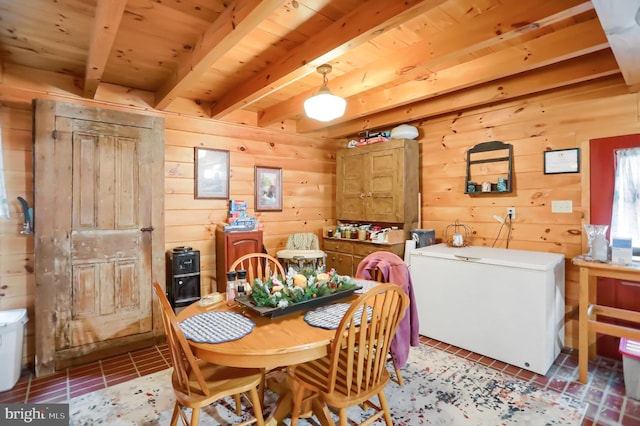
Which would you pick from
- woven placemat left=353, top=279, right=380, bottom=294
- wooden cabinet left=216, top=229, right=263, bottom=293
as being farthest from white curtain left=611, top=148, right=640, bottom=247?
wooden cabinet left=216, top=229, right=263, bottom=293

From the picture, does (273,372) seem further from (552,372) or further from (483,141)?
(483,141)

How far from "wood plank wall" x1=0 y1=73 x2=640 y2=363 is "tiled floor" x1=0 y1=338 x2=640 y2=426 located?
37 cm

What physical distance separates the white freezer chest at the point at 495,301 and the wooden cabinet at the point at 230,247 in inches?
66.0

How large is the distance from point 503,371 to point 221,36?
3.15m

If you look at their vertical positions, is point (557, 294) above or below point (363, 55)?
below

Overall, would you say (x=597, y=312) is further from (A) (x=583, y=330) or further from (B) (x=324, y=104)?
(B) (x=324, y=104)

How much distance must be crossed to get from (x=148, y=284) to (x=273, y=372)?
1506 mm

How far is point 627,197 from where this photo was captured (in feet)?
8.66

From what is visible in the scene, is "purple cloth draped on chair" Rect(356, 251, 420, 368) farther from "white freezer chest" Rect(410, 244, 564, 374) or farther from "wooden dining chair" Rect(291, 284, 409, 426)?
"white freezer chest" Rect(410, 244, 564, 374)

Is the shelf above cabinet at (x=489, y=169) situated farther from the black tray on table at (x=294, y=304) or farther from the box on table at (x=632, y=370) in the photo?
the black tray on table at (x=294, y=304)

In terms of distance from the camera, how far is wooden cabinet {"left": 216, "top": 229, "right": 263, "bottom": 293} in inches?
133

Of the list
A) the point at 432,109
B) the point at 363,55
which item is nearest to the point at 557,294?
the point at 432,109

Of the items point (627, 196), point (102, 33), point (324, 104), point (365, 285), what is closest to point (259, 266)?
point (365, 285)

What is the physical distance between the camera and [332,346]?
152cm
